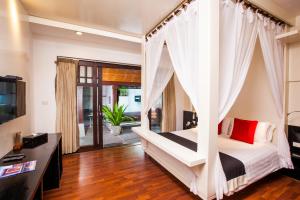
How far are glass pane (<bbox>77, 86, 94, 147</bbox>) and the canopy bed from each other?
214 cm

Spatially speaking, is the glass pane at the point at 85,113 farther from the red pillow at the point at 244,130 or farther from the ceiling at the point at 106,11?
the red pillow at the point at 244,130

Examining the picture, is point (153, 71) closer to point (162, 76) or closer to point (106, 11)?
point (162, 76)

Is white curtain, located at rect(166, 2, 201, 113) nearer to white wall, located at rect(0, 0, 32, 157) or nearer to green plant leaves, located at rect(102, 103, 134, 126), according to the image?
white wall, located at rect(0, 0, 32, 157)

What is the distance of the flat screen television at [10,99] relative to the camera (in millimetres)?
1585

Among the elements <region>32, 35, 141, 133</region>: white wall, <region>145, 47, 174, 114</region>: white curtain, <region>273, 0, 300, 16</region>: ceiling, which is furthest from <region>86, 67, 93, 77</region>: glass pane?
<region>273, 0, 300, 16</region>: ceiling

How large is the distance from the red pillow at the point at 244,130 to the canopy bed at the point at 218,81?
0.44 ft

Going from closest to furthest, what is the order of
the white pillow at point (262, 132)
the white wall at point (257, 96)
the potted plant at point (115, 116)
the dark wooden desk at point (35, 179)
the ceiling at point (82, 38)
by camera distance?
the dark wooden desk at point (35, 179)
the white pillow at point (262, 132)
the white wall at point (257, 96)
the ceiling at point (82, 38)
the potted plant at point (115, 116)

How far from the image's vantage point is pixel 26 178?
54.1 inches

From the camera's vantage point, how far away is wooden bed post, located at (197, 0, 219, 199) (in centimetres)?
175

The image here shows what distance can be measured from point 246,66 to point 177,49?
96cm

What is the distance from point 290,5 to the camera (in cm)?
236

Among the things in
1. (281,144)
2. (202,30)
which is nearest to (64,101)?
(202,30)

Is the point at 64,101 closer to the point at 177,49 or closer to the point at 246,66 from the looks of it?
the point at 177,49

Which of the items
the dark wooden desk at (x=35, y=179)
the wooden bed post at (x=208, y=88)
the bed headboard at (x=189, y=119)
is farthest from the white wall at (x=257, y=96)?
the dark wooden desk at (x=35, y=179)
